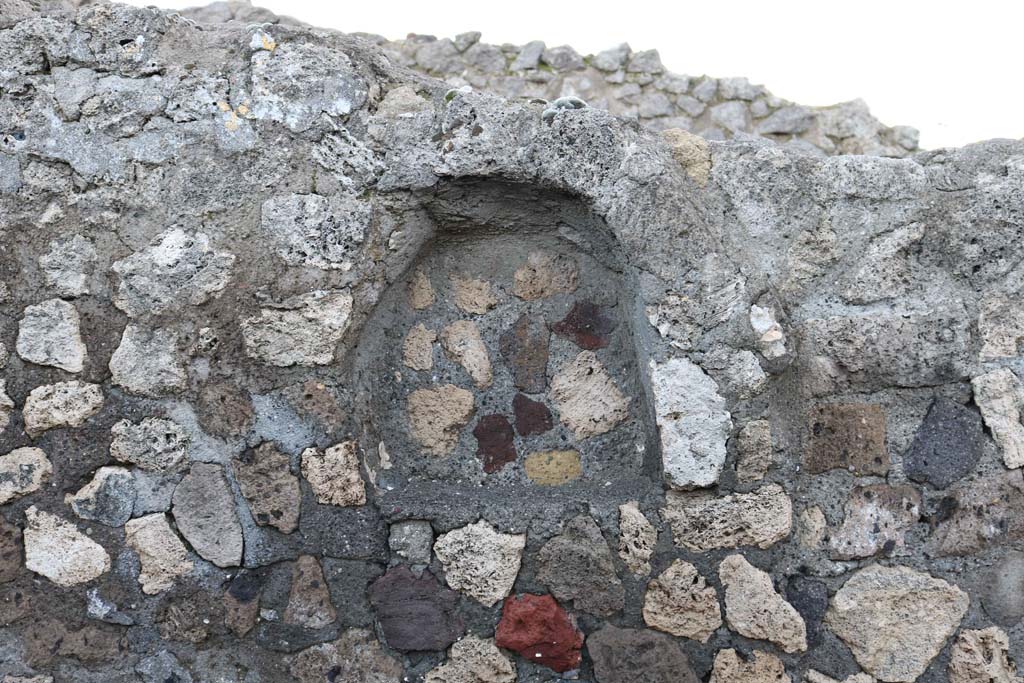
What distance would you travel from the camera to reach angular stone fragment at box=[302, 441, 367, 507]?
2.02 meters

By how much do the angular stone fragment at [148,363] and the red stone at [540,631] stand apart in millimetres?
916

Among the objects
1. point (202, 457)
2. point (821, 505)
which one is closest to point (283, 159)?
point (202, 457)

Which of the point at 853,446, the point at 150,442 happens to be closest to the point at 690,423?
the point at 853,446

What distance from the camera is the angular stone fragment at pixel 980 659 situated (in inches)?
78.2

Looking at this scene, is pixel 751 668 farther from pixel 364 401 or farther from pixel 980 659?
pixel 364 401

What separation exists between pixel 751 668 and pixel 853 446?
0.55 meters

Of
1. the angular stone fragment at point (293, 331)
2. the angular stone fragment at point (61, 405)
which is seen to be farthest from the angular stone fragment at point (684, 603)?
the angular stone fragment at point (61, 405)

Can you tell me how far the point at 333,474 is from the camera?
2.02m

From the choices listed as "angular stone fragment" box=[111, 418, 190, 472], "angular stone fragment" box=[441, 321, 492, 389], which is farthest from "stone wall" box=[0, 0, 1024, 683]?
"angular stone fragment" box=[441, 321, 492, 389]

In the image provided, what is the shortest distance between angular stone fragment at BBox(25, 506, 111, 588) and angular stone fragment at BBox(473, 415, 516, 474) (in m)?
0.90

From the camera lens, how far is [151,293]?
6.58 ft

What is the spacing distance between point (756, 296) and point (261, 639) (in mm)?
1368

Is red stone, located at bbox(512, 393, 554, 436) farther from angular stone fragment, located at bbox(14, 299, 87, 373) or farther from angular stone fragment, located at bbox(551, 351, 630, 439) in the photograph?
angular stone fragment, located at bbox(14, 299, 87, 373)

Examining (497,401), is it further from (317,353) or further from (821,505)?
(821,505)
